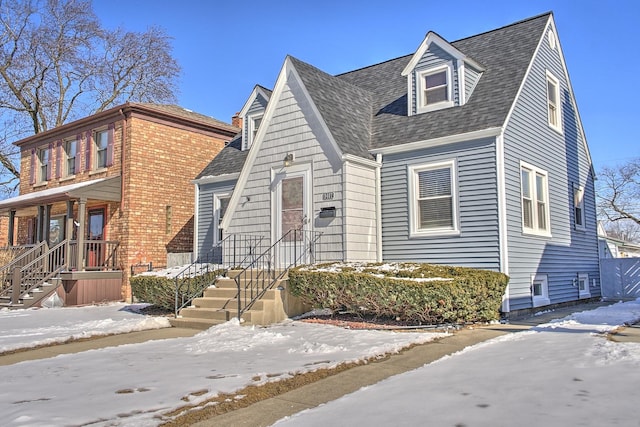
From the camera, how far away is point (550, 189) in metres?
13.9

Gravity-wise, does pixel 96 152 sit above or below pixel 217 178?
above

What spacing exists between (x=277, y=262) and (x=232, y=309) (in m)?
2.71

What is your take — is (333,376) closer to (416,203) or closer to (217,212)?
(416,203)

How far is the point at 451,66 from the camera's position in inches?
513

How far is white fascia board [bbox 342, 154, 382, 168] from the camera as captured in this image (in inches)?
484

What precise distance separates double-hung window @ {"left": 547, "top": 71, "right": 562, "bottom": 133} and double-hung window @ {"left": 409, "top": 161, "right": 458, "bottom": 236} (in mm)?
4410

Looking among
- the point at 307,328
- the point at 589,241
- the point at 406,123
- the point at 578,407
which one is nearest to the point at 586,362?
the point at 578,407

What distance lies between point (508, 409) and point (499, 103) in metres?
9.17

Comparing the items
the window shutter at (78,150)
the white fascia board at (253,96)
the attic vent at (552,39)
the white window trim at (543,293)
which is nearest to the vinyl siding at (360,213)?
the white window trim at (543,293)

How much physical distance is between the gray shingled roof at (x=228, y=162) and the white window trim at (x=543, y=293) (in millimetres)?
9088

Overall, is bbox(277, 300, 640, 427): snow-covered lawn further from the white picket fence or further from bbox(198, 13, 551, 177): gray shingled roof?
the white picket fence

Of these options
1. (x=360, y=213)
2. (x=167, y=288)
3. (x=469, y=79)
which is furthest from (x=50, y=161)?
(x=469, y=79)

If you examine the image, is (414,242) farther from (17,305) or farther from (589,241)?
(17,305)

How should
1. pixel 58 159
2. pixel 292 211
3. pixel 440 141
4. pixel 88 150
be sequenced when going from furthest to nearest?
pixel 58 159
pixel 88 150
pixel 292 211
pixel 440 141
